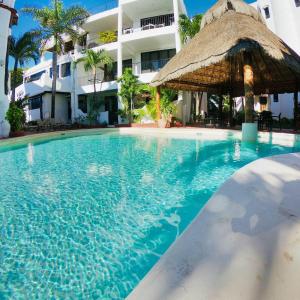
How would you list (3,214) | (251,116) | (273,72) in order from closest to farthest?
(3,214)
(251,116)
(273,72)

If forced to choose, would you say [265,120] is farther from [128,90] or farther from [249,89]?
[128,90]

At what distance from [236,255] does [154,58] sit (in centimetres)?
2147

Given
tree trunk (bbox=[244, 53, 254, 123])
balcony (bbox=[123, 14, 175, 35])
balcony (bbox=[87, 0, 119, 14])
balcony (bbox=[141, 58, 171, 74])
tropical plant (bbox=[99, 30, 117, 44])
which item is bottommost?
tree trunk (bbox=[244, 53, 254, 123])

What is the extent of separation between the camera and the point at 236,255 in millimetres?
1842

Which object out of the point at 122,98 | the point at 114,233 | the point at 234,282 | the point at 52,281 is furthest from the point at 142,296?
the point at 122,98

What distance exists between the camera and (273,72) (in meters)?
13.6

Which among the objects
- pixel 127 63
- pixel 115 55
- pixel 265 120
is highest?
pixel 115 55

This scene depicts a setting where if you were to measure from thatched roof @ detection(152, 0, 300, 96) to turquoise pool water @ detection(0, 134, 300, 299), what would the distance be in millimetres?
4831

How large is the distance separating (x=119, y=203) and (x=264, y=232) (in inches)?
94.8

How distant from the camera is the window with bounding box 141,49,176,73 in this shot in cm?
2047

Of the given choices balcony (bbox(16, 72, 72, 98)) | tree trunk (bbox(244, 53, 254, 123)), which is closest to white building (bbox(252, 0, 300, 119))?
tree trunk (bbox(244, 53, 254, 123))

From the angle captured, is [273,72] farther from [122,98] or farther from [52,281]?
[52,281]

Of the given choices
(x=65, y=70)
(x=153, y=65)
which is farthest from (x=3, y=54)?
(x=65, y=70)

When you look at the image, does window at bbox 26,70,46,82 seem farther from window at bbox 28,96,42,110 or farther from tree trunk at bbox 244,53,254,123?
tree trunk at bbox 244,53,254,123
